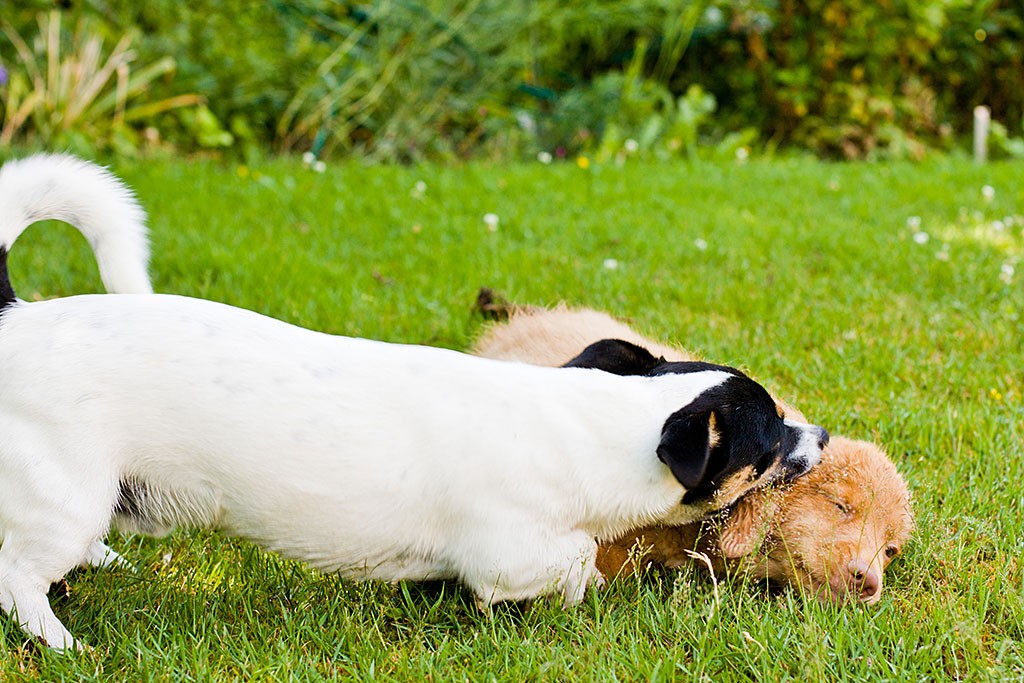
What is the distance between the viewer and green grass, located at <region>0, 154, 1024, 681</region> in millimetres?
2215

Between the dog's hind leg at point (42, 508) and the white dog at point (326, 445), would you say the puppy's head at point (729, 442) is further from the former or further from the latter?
the dog's hind leg at point (42, 508)

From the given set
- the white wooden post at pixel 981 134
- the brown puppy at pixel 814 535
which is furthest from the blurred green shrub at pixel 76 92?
the white wooden post at pixel 981 134

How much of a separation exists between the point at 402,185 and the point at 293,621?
4290 millimetres

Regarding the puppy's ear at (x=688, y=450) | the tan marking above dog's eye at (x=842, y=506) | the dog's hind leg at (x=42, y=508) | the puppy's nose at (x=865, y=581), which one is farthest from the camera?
the tan marking above dog's eye at (x=842, y=506)

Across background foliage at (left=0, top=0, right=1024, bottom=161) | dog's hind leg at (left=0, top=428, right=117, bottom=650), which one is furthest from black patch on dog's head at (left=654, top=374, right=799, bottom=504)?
background foliage at (left=0, top=0, right=1024, bottom=161)

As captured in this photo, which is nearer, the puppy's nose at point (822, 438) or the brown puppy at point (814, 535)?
the brown puppy at point (814, 535)

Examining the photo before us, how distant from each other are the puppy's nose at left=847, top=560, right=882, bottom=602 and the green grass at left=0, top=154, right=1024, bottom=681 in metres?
0.06

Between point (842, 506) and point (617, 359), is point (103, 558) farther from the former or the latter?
point (842, 506)

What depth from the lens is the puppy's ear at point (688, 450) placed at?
2211 mm

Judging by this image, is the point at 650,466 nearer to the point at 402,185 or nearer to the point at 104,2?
the point at 402,185

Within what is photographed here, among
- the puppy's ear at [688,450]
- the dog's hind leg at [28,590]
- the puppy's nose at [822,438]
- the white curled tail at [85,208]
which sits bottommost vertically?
the dog's hind leg at [28,590]

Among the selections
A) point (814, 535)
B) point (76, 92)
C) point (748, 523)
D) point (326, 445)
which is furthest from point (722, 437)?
point (76, 92)

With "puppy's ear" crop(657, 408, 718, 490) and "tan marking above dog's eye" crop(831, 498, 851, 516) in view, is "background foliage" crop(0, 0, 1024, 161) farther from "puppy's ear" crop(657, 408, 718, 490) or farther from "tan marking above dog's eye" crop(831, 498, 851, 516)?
"puppy's ear" crop(657, 408, 718, 490)

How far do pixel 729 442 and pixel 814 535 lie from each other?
1.17ft
